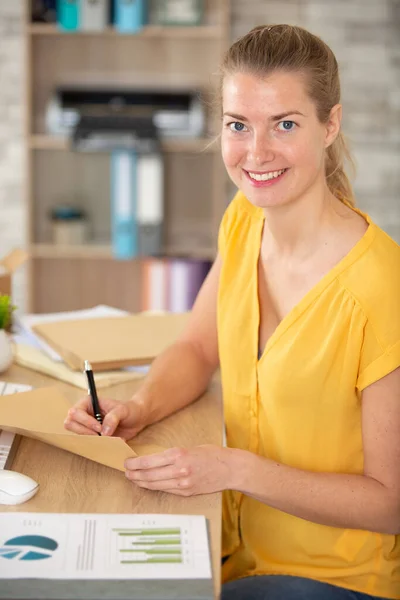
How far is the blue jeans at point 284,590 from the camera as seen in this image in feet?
4.14

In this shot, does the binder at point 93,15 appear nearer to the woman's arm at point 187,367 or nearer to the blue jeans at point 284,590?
the woman's arm at point 187,367

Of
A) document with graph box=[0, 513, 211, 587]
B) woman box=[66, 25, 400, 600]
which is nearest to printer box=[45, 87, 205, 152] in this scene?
woman box=[66, 25, 400, 600]

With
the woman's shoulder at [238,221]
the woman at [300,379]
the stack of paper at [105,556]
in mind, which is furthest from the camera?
the woman's shoulder at [238,221]

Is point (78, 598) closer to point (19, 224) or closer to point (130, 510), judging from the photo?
point (130, 510)

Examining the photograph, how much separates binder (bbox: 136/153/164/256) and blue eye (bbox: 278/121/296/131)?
247cm

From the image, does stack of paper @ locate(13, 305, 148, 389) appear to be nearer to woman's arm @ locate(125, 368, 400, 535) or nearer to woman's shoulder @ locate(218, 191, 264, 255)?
woman's shoulder @ locate(218, 191, 264, 255)

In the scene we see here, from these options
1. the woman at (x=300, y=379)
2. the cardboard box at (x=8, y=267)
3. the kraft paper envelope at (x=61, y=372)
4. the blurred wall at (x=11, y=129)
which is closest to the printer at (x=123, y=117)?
the blurred wall at (x=11, y=129)

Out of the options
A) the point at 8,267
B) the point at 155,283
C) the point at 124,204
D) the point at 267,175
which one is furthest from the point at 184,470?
the point at 155,283

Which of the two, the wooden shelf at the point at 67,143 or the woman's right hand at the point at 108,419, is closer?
the woman's right hand at the point at 108,419

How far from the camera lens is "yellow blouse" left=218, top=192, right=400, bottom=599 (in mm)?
1253

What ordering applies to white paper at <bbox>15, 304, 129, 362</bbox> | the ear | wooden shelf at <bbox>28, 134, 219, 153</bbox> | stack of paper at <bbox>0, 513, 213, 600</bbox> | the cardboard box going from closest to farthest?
stack of paper at <bbox>0, 513, 213, 600</bbox> → the ear → white paper at <bbox>15, 304, 129, 362</bbox> → the cardboard box → wooden shelf at <bbox>28, 134, 219, 153</bbox>

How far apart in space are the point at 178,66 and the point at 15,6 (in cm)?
81

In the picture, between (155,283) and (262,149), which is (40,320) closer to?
(262,149)

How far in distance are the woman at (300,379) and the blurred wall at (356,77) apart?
2.56 m
